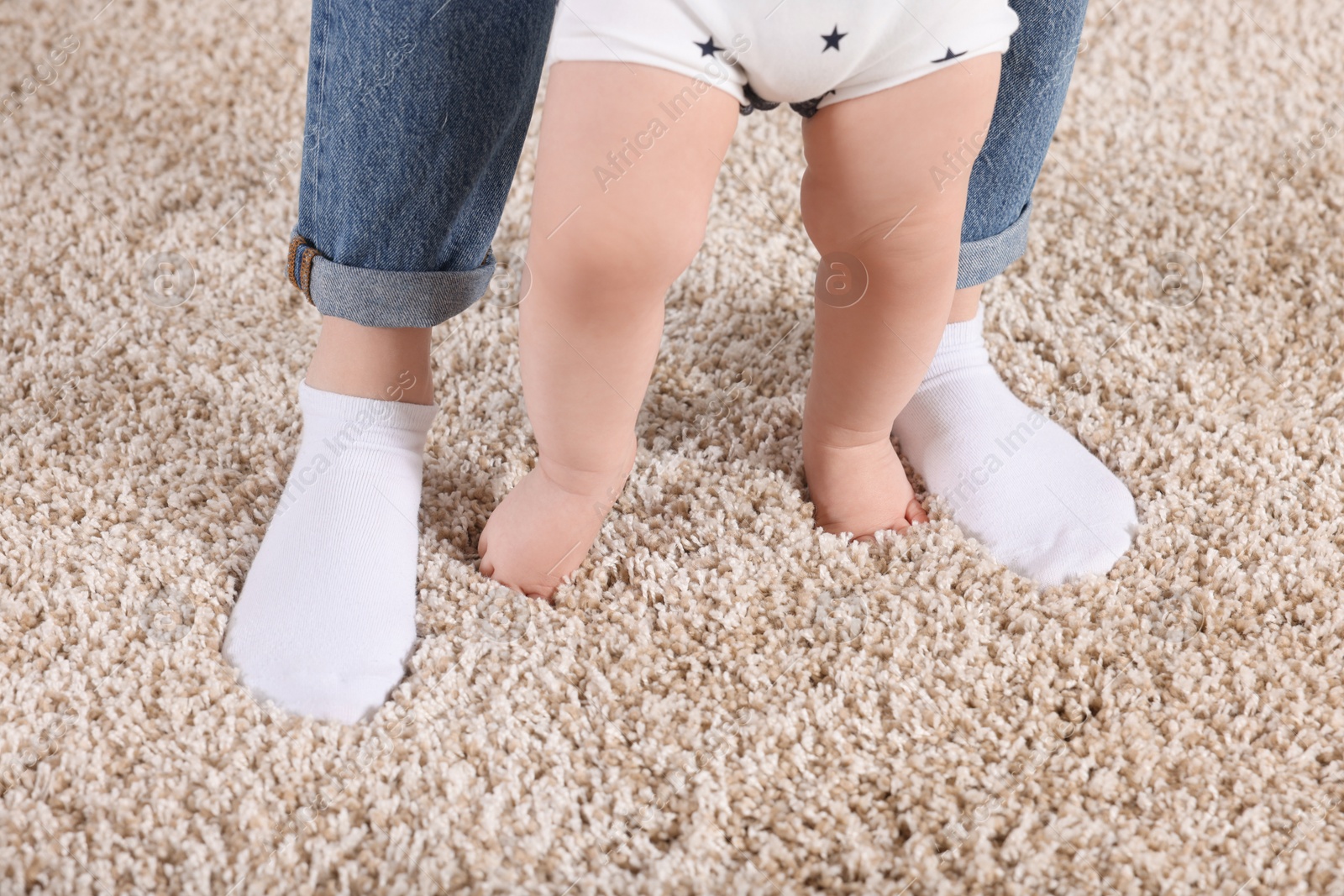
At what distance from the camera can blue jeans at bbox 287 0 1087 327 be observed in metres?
0.61

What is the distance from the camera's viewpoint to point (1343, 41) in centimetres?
132

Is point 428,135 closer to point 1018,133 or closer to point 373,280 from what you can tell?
point 373,280

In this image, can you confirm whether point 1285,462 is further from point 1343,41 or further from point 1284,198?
point 1343,41

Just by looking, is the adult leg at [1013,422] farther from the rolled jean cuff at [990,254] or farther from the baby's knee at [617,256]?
the baby's knee at [617,256]

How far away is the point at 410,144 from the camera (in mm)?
636

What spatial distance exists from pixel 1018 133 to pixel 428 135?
404 millimetres

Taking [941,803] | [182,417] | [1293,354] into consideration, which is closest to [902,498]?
[941,803]

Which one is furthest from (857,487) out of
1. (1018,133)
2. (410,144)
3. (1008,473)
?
(410,144)

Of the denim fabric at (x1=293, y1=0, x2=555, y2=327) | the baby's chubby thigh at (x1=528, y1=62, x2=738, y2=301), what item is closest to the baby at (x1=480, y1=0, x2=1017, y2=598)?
the baby's chubby thigh at (x1=528, y1=62, x2=738, y2=301)

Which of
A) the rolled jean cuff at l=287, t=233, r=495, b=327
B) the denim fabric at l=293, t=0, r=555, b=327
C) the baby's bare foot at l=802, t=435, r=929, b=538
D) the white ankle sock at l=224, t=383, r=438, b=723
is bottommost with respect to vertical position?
the white ankle sock at l=224, t=383, r=438, b=723

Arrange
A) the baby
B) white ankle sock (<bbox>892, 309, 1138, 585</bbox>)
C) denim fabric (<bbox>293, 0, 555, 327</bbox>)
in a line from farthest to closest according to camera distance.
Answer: white ankle sock (<bbox>892, 309, 1138, 585</bbox>) → denim fabric (<bbox>293, 0, 555, 327</bbox>) → the baby

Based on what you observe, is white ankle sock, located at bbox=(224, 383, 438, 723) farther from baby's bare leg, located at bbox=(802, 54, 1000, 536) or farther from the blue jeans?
baby's bare leg, located at bbox=(802, 54, 1000, 536)

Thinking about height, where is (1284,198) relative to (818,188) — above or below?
below

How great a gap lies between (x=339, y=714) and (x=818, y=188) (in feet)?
1.37
